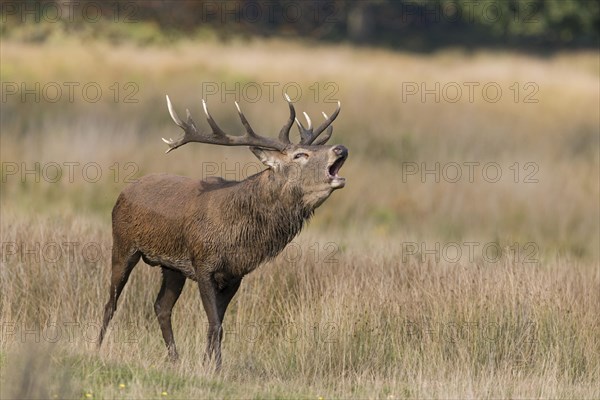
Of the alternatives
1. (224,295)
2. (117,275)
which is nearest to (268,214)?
(224,295)

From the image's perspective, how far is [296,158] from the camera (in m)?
8.44

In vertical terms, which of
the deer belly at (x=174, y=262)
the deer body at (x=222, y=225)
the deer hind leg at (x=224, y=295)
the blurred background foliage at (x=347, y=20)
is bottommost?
the blurred background foliage at (x=347, y=20)

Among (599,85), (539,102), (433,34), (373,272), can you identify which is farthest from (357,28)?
(373,272)

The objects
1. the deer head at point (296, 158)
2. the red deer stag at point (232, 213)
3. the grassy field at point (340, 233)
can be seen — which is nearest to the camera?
the deer head at point (296, 158)

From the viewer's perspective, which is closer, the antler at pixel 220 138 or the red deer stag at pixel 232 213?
the red deer stag at pixel 232 213

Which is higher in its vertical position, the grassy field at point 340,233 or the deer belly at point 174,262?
the deer belly at point 174,262

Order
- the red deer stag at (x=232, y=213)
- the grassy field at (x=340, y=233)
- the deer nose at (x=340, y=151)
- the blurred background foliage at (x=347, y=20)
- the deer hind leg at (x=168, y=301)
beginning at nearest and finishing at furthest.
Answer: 1. the deer nose at (x=340, y=151)
2. the red deer stag at (x=232, y=213)
3. the grassy field at (x=340, y=233)
4. the deer hind leg at (x=168, y=301)
5. the blurred background foliage at (x=347, y=20)

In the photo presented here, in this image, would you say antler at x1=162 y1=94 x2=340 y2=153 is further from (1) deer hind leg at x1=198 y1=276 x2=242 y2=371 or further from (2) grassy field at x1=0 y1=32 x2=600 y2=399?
(2) grassy field at x1=0 y1=32 x2=600 y2=399

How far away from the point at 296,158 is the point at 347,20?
53.5m

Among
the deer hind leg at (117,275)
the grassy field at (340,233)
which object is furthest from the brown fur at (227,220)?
the grassy field at (340,233)

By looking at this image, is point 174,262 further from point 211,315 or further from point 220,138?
point 220,138

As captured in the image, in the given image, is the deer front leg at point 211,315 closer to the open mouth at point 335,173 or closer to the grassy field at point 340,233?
the grassy field at point 340,233

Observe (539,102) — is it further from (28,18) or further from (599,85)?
(28,18)

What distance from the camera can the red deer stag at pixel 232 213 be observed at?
841 centimetres
